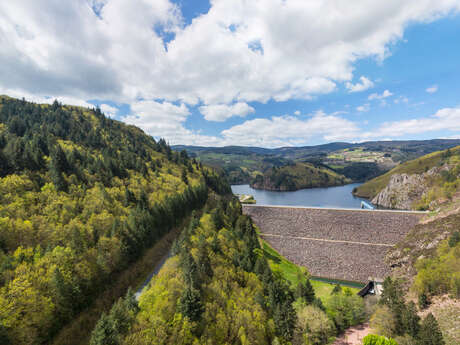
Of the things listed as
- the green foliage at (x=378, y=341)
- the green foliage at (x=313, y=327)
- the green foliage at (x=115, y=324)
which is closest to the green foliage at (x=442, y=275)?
the green foliage at (x=378, y=341)

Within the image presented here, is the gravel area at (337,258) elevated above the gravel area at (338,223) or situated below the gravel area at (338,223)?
below

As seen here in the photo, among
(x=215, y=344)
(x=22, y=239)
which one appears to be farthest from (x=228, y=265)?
(x=22, y=239)

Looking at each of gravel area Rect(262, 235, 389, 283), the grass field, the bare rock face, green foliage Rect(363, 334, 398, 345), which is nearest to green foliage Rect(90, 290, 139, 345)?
green foliage Rect(363, 334, 398, 345)

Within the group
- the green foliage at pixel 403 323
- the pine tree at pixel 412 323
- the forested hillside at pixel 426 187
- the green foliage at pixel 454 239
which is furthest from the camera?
the forested hillside at pixel 426 187

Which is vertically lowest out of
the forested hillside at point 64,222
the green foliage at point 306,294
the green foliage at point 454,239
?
the green foliage at point 306,294

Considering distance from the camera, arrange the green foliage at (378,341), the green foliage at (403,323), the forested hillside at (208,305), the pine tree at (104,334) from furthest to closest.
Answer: the forested hillside at (208,305) → the green foliage at (378,341) → the green foliage at (403,323) → the pine tree at (104,334)

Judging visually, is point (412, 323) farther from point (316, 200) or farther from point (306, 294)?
point (316, 200)

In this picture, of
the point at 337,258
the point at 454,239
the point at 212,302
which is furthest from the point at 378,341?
the point at 454,239

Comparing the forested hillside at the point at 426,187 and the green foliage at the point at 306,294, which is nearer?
the green foliage at the point at 306,294

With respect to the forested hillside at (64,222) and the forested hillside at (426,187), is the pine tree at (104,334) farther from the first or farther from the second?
the forested hillside at (426,187)
